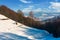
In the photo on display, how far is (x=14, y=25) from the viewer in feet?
12.5

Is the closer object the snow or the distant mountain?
the snow

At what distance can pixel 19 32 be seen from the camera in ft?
12.2

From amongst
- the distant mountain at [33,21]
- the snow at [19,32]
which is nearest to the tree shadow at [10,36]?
the snow at [19,32]

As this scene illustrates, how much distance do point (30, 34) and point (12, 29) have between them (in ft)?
1.16

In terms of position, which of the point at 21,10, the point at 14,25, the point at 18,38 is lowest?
the point at 18,38

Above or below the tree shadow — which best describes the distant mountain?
above

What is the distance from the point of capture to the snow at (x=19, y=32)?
12.0 ft

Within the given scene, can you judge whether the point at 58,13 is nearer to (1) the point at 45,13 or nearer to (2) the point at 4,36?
(1) the point at 45,13

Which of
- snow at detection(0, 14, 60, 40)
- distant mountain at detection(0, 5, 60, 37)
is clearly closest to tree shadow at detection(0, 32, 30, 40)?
snow at detection(0, 14, 60, 40)

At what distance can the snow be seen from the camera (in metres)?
3.65

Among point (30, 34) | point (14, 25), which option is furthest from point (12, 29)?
point (30, 34)

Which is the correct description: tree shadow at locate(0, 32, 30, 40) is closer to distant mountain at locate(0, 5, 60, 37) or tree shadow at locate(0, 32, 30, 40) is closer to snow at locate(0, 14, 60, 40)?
snow at locate(0, 14, 60, 40)

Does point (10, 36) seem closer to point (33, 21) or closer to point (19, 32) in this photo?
point (19, 32)

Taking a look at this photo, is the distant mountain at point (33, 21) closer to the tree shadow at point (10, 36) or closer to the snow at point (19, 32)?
the snow at point (19, 32)
